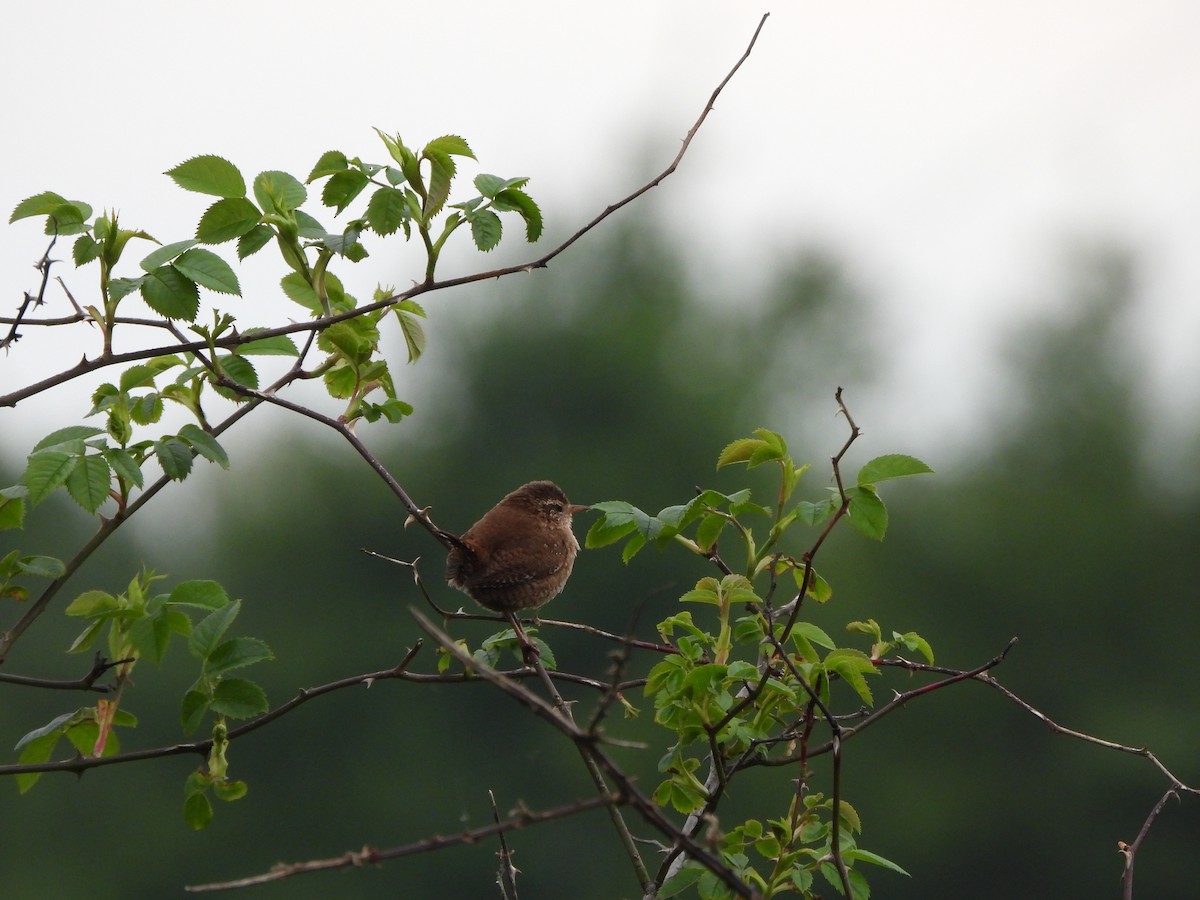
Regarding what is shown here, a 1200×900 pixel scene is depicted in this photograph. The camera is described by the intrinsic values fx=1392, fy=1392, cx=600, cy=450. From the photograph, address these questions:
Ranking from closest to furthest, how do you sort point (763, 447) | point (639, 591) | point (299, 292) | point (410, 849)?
point (410, 849) → point (763, 447) → point (299, 292) → point (639, 591)

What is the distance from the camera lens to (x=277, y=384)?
259 cm

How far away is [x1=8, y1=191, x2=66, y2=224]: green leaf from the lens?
2436 mm

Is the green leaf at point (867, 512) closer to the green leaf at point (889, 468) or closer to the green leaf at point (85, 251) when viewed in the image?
the green leaf at point (889, 468)

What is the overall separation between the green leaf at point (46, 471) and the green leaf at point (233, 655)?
0.36 meters

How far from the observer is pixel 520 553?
475 centimetres

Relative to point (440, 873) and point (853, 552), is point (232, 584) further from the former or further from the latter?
point (853, 552)

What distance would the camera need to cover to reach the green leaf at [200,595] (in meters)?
2.27

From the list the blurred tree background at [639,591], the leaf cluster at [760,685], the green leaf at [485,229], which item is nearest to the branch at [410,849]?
the leaf cluster at [760,685]

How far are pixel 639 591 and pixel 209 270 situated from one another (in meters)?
35.7

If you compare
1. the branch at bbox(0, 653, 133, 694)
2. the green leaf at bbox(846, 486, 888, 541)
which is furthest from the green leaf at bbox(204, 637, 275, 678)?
the green leaf at bbox(846, 486, 888, 541)

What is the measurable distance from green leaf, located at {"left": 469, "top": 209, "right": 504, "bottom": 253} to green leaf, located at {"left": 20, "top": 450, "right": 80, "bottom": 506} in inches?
32.4

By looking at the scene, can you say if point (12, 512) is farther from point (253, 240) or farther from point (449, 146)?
point (449, 146)

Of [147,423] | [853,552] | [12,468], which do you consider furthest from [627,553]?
[853,552]

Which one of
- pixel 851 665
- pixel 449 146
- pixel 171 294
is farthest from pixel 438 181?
pixel 851 665
